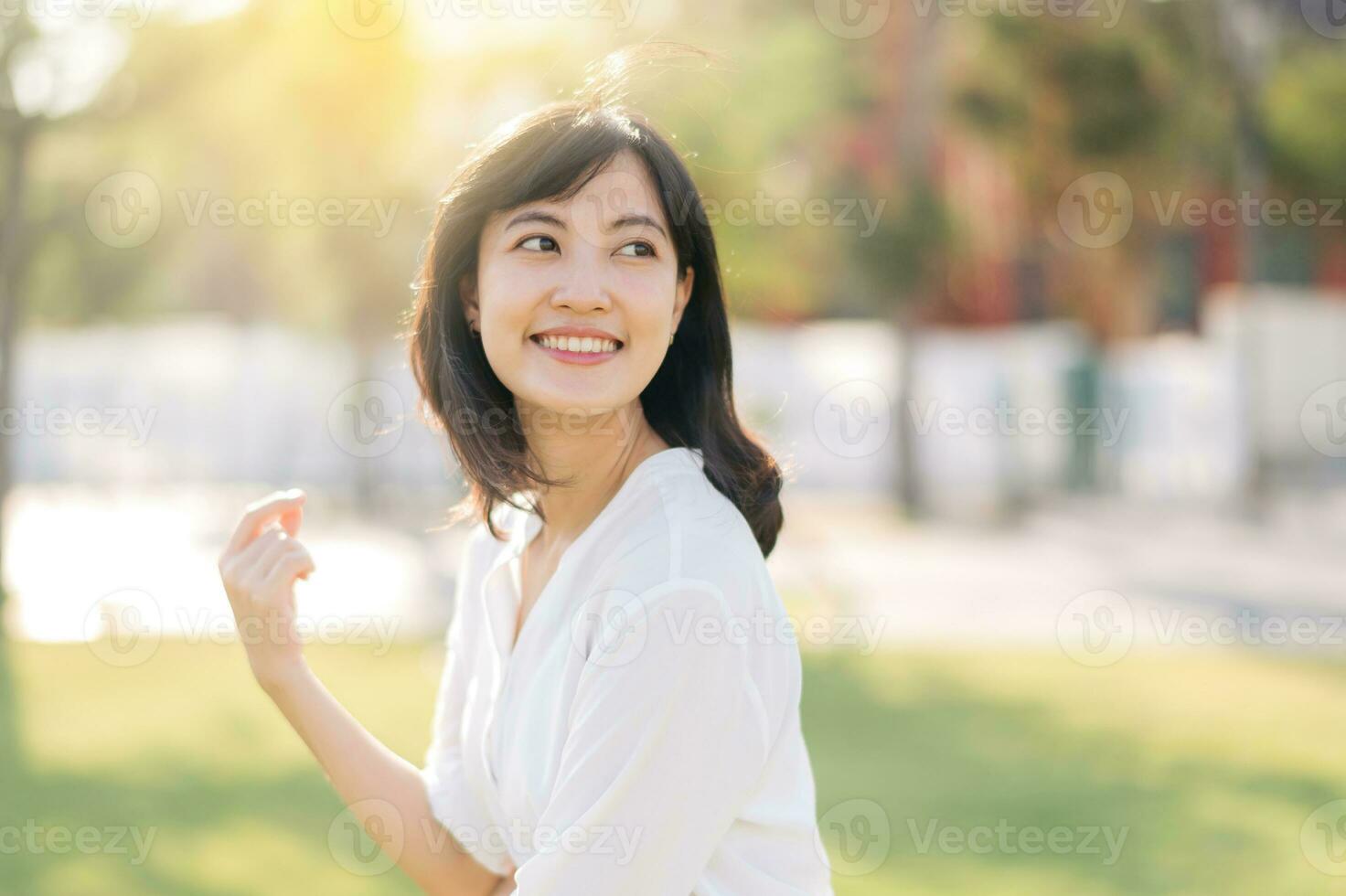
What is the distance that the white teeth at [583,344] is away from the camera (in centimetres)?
197

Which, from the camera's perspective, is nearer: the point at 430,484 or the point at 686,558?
the point at 686,558

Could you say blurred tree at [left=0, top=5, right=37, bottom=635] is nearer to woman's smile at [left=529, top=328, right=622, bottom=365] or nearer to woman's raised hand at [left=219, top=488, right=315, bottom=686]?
woman's raised hand at [left=219, top=488, right=315, bottom=686]

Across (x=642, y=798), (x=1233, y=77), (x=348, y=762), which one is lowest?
(x=348, y=762)

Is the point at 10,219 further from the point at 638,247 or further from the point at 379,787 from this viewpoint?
the point at 638,247

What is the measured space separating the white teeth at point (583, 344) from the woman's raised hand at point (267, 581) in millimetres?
444

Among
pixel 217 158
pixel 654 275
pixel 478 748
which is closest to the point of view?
pixel 654 275

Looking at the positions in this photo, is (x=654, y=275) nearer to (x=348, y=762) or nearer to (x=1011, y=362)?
(x=348, y=762)

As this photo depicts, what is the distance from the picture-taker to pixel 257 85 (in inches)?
513

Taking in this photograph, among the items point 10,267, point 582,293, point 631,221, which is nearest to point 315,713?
point 582,293

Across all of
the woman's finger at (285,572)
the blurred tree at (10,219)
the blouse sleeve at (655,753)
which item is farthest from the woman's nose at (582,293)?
the blurred tree at (10,219)

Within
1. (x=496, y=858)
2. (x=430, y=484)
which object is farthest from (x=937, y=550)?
(x=496, y=858)

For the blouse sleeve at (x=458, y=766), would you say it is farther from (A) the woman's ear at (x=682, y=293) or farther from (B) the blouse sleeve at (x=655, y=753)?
(A) the woman's ear at (x=682, y=293)

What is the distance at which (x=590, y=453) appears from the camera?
2.11 meters

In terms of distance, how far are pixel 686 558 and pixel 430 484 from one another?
1576cm
